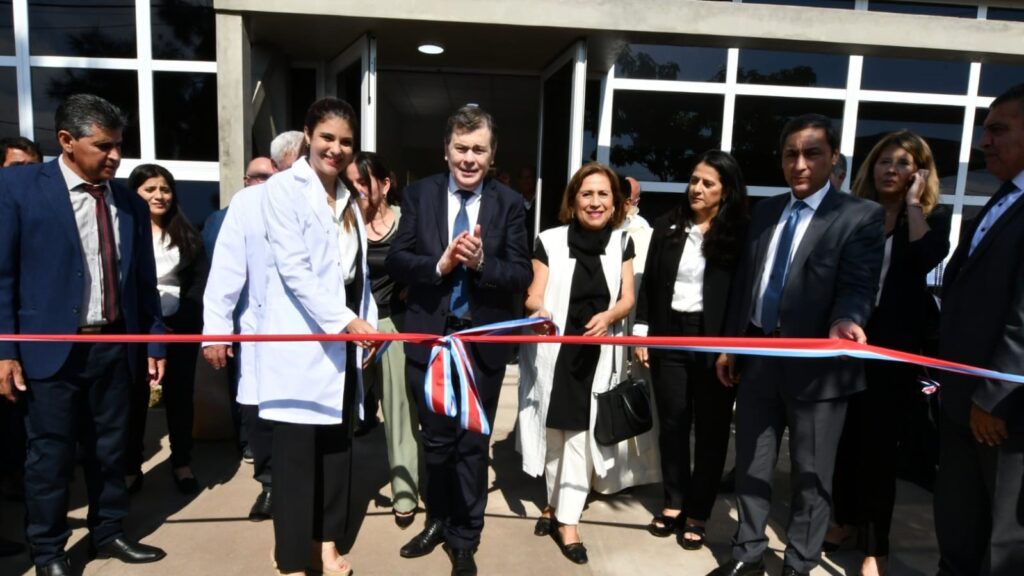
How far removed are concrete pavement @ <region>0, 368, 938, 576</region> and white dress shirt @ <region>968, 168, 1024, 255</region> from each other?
1770 millimetres

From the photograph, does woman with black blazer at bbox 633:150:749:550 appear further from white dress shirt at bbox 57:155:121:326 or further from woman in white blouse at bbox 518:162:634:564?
white dress shirt at bbox 57:155:121:326

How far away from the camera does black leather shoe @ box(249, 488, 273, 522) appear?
3434 millimetres

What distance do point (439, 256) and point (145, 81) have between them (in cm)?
492

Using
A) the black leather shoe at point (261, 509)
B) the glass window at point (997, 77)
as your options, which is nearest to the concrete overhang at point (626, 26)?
the glass window at point (997, 77)

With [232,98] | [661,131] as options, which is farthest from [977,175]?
[232,98]

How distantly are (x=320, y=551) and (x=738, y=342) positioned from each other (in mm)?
2157

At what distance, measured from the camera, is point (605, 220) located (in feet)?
10.6

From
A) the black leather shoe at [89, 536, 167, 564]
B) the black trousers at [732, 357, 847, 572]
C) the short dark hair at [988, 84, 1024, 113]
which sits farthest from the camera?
the black leather shoe at [89, 536, 167, 564]

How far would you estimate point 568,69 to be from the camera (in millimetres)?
6137

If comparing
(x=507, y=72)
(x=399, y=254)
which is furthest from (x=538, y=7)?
(x=399, y=254)

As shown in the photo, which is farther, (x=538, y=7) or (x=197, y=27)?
(x=197, y=27)

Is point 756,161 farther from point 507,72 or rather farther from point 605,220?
point 605,220

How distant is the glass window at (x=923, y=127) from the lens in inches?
266

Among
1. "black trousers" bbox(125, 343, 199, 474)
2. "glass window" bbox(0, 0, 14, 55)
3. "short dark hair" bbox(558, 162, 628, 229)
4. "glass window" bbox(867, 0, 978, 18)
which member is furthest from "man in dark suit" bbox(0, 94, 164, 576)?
"glass window" bbox(867, 0, 978, 18)
